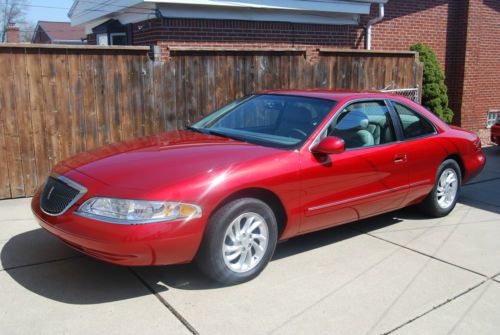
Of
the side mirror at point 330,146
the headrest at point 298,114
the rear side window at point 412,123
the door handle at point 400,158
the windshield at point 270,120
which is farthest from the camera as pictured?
the rear side window at point 412,123

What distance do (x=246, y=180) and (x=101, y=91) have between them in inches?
148

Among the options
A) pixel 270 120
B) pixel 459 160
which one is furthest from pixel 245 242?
pixel 459 160

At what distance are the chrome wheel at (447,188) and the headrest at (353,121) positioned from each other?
152cm

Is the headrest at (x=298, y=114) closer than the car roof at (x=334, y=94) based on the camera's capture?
Yes

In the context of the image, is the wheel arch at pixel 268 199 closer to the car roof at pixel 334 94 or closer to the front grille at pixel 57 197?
the front grille at pixel 57 197

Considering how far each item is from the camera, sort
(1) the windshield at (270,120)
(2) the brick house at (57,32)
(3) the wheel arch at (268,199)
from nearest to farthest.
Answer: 1. (3) the wheel arch at (268,199)
2. (1) the windshield at (270,120)
3. (2) the brick house at (57,32)

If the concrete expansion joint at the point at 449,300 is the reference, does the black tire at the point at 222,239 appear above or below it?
above

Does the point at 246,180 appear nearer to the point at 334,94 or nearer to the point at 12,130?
the point at 334,94

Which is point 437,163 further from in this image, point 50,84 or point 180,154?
point 50,84

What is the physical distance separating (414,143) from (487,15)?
382 inches

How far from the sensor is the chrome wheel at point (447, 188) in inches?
243

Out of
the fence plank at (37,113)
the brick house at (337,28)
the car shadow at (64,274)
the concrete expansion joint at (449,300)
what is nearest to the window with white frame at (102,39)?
the brick house at (337,28)

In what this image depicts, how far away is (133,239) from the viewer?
3621 mm

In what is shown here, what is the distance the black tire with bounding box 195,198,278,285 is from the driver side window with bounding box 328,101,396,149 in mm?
1121
